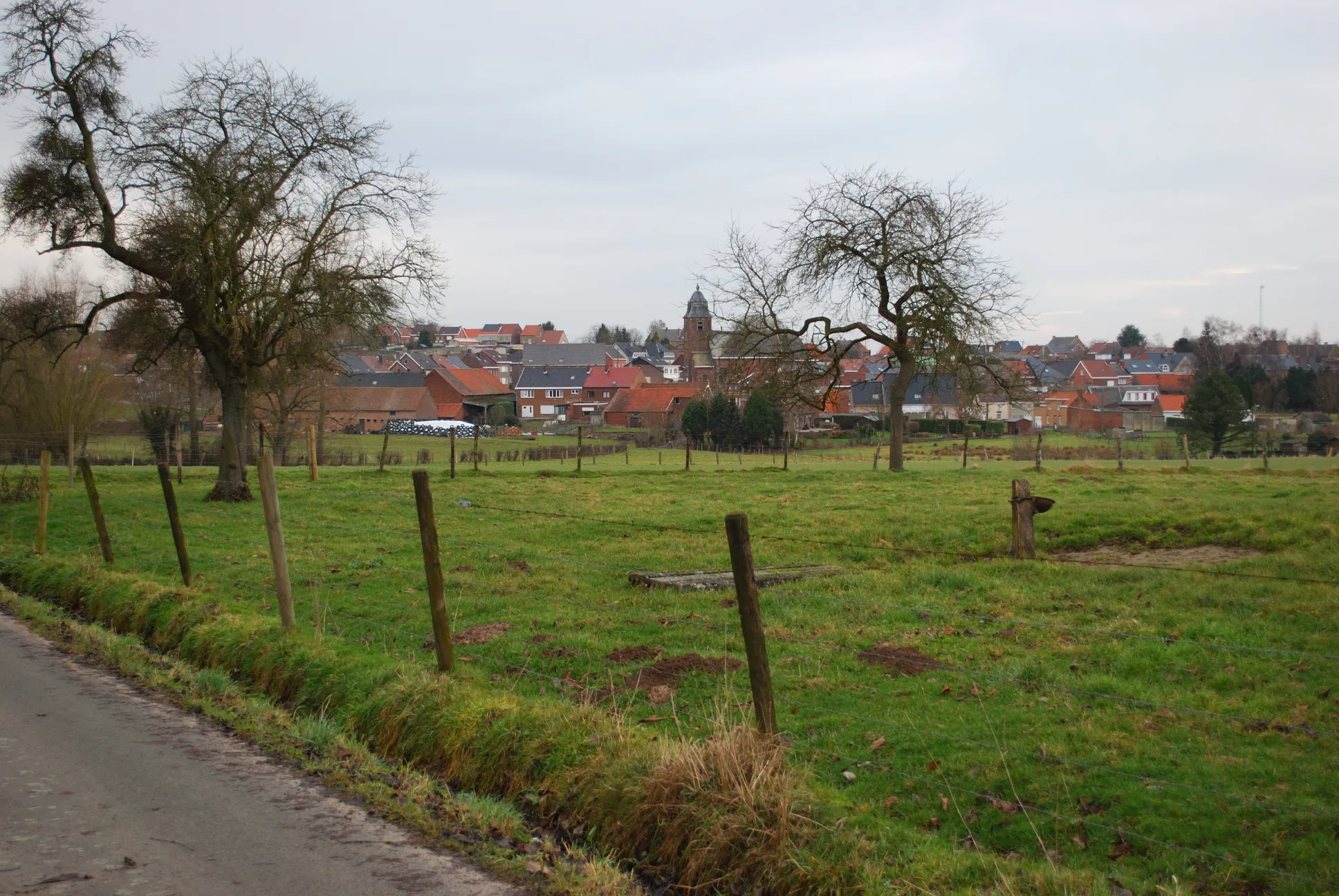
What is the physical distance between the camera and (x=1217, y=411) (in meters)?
57.6

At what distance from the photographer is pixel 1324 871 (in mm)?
5105

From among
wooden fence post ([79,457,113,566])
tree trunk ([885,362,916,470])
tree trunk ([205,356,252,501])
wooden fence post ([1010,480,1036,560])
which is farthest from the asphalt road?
tree trunk ([885,362,916,470])

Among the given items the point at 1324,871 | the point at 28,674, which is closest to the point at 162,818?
the point at 28,674

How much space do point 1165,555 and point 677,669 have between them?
29.3 feet

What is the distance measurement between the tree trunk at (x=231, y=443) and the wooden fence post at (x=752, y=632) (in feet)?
71.3

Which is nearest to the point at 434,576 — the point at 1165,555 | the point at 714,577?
the point at 714,577

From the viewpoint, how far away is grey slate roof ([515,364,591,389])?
130 metres

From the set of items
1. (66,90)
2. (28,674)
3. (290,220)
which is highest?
(66,90)

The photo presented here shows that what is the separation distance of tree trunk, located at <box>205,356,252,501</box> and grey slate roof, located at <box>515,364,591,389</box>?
104m

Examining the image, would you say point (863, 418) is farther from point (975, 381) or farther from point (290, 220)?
point (290, 220)

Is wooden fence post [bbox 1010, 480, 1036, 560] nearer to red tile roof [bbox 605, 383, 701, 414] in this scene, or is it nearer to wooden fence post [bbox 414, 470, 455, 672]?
wooden fence post [bbox 414, 470, 455, 672]

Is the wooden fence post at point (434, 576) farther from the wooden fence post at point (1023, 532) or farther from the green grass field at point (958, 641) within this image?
the wooden fence post at point (1023, 532)

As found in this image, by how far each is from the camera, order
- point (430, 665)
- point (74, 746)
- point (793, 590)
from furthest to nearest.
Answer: point (793, 590), point (430, 665), point (74, 746)

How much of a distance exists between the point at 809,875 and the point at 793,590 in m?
7.55
